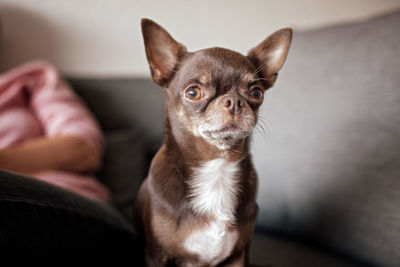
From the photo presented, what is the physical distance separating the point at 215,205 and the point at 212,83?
33cm

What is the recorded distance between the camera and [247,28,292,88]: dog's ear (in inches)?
34.9

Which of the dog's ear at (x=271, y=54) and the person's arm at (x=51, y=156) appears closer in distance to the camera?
the dog's ear at (x=271, y=54)

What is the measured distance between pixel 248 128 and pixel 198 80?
0.18 metres

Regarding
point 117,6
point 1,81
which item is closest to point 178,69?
point 1,81

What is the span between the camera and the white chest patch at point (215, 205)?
0.80 m

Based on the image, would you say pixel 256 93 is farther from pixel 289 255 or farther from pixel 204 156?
pixel 289 255

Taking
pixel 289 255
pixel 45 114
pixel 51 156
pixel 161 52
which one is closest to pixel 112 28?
pixel 45 114

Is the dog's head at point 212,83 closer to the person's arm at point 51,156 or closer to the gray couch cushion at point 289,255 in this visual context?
the gray couch cushion at point 289,255

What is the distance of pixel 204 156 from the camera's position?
0.87m

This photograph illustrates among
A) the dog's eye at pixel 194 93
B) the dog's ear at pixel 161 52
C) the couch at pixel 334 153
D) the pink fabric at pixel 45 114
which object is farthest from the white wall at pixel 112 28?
the dog's eye at pixel 194 93

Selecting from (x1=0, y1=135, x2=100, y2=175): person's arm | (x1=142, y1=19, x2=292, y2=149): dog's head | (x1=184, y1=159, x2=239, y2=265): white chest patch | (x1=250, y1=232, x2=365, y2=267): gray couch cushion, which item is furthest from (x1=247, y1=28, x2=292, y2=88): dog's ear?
(x1=0, y1=135, x2=100, y2=175): person's arm

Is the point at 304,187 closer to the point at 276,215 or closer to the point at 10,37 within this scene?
the point at 276,215

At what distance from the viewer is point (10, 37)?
1841 mm

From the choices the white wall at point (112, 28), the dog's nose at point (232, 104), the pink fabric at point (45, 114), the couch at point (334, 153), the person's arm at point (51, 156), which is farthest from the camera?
the white wall at point (112, 28)
